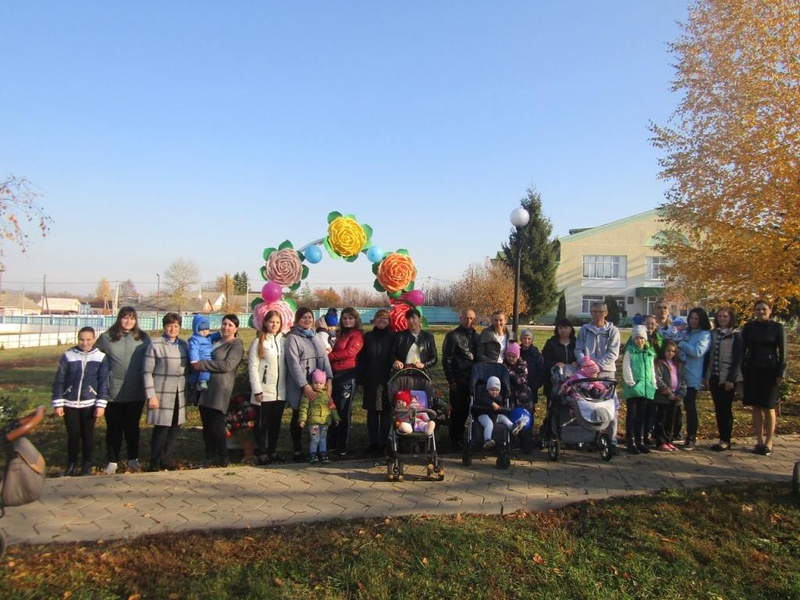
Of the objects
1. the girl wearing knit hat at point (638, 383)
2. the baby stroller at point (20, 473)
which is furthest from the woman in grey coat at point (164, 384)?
the girl wearing knit hat at point (638, 383)

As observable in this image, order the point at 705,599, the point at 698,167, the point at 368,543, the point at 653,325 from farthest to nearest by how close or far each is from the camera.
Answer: the point at 698,167 → the point at 653,325 → the point at 368,543 → the point at 705,599

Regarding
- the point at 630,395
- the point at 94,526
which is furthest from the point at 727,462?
the point at 94,526

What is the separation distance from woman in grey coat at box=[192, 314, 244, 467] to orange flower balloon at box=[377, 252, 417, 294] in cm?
261

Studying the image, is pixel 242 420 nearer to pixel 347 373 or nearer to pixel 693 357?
pixel 347 373

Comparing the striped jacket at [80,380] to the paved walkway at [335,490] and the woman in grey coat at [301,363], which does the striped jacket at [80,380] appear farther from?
the woman in grey coat at [301,363]

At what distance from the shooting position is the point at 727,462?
646 centimetres

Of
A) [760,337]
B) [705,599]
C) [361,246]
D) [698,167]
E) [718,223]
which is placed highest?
[698,167]

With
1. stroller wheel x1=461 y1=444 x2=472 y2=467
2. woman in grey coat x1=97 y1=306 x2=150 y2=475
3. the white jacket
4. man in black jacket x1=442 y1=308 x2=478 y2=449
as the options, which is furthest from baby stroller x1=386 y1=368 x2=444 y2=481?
woman in grey coat x1=97 y1=306 x2=150 y2=475

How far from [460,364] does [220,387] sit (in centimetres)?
294

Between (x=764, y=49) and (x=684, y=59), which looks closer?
(x=764, y=49)

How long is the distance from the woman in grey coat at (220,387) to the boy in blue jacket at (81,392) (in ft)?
3.26

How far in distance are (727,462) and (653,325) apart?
→ 1841 millimetres

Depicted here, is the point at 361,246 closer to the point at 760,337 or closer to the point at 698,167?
the point at 760,337

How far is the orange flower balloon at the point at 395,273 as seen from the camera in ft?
27.6
